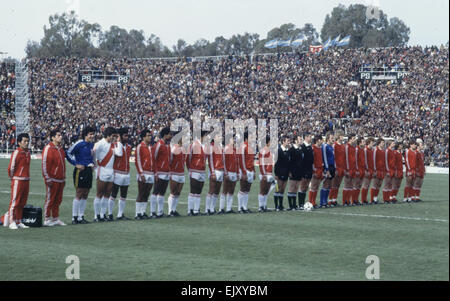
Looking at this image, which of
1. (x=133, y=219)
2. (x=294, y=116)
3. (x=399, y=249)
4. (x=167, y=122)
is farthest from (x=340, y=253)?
(x=167, y=122)

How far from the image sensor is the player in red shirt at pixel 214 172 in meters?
16.4

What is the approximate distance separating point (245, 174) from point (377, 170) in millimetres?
4954

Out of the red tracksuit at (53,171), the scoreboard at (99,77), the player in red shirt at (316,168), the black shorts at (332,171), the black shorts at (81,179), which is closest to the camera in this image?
the red tracksuit at (53,171)

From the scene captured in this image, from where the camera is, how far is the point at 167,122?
53625 mm

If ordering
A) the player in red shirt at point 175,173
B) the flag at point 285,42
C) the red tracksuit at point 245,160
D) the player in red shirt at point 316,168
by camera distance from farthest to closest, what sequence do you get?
the flag at point 285,42 < the player in red shirt at point 316,168 < the red tracksuit at point 245,160 < the player in red shirt at point 175,173

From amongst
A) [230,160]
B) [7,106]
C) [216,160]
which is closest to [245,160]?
[230,160]

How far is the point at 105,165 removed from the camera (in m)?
14.3

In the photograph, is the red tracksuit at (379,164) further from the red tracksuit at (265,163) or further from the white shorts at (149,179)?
the white shorts at (149,179)

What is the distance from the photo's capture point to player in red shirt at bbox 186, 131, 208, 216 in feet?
52.6

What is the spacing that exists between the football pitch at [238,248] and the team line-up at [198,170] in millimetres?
670

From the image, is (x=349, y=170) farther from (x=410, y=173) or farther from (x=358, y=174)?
(x=410, y=173)

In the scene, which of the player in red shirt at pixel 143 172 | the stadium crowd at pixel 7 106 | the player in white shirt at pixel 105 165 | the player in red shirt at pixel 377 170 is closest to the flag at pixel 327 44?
the stadium crowd at pixel 7 106
